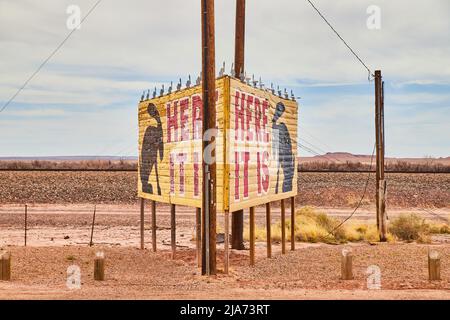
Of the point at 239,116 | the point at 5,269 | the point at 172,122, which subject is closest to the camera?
the point at 5,269

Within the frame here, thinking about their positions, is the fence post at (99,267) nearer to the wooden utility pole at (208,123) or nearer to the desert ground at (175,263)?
the desert ground at (175,263)

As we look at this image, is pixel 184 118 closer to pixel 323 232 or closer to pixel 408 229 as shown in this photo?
pixel 323 232

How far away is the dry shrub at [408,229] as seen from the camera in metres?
24.0

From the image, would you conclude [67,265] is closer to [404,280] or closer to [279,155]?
[279,155]

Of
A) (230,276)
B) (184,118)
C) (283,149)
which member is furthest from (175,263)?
(283,149)

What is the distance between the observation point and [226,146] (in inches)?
556

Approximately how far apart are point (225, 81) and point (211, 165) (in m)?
2.32

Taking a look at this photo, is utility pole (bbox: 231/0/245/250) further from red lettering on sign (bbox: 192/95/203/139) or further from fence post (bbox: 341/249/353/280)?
fence post (bbox: 341/249/353/280)

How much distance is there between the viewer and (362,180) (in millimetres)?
58062

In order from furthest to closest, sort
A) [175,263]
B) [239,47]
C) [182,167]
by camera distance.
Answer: [239,47]
[175,263]
[182,167]

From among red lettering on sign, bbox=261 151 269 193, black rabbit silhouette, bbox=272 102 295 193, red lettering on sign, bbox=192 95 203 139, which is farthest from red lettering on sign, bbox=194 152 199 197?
black rabbit silhouette, bbox=272 102 295 193

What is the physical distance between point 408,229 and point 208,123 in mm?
14173

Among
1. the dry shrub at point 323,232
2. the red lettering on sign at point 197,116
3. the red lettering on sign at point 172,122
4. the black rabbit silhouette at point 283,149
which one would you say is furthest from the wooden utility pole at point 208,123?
the dry shrub at point 323,232
